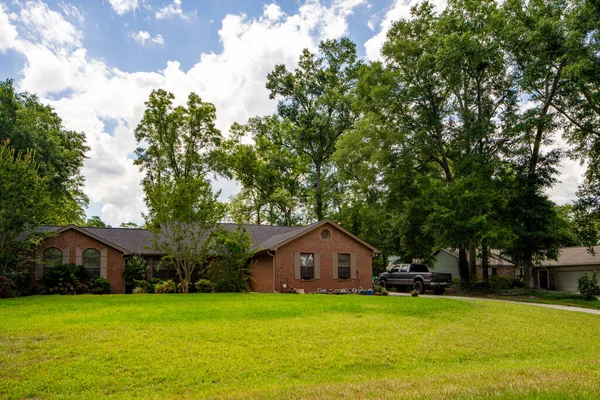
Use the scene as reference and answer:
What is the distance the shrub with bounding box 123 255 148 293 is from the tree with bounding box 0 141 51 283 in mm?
4493

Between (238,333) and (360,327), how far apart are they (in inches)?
127

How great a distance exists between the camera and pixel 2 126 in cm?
2294

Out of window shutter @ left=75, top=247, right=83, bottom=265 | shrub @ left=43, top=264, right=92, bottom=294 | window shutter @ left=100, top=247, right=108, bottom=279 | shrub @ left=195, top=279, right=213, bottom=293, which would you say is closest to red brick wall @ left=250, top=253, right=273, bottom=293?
shrub @ left=195, top=279, right=213, bottom=293

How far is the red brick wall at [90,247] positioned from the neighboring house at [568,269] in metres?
27.8

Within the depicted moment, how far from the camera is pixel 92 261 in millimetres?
21859

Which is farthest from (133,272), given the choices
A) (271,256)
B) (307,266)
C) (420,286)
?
(420,286)

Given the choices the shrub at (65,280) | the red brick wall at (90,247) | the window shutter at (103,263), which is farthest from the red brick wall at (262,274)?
the shrub at (65,280)

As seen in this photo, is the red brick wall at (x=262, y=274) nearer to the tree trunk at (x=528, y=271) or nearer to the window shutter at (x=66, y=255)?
the window shutter at (x=66, y=255)

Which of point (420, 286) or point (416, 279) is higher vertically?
point (416, 279)

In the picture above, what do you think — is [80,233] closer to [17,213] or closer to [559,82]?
[17,213]

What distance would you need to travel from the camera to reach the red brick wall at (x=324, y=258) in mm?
23328

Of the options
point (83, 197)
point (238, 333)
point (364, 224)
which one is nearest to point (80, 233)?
point (238, 333)

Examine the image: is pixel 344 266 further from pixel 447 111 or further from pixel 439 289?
pixel 447 111

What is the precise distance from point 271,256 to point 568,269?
890 inches
